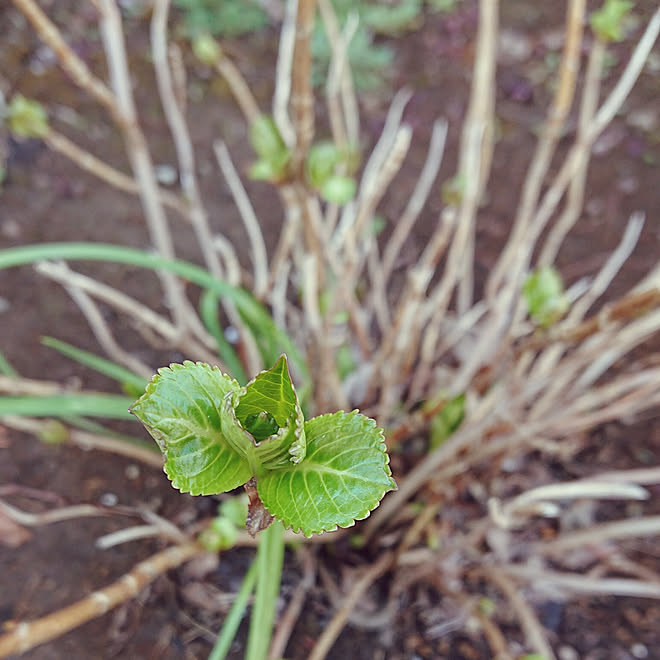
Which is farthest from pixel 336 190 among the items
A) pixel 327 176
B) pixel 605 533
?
pixel 605 533

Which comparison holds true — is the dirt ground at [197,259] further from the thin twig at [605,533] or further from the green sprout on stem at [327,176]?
the green sprout on stem at [327,176]

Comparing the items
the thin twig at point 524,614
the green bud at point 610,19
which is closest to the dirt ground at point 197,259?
the thin twig at point 524,614

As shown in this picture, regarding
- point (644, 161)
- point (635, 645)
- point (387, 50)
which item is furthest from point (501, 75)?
point (635, 645)

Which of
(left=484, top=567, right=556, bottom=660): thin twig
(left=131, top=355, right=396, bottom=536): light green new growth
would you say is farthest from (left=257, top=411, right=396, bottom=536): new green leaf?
(left=484, top=567, right=556, bottom=660): thin twig

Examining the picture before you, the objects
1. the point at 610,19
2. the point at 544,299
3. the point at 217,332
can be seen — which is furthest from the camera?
the point at 217,332

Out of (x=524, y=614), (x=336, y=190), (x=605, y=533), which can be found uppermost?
(x=336, y=190)

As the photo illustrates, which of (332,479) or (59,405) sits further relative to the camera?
(59,405)

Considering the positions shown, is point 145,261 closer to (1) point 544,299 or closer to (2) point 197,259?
(1) point 544,299
